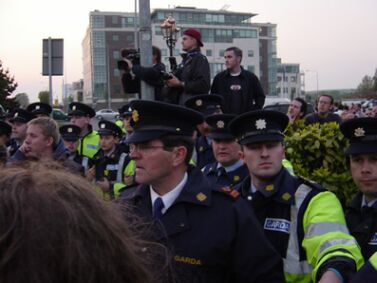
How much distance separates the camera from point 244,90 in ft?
22.7

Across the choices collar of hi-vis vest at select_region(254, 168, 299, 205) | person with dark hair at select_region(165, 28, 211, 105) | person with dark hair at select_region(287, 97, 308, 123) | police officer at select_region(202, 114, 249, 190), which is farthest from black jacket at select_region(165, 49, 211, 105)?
collar of hi-vis vest at select_region(254, 168, 299, 205)

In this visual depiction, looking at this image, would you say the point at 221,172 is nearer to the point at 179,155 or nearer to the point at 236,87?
the point at 179,155

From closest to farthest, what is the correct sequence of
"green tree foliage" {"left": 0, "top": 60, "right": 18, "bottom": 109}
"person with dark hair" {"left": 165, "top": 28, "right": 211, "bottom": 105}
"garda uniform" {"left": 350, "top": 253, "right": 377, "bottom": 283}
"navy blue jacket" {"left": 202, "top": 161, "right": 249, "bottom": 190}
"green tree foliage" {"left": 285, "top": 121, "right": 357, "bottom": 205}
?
1. "garda uniform" {"left": 350, "top": 253, "right": 377, "bottom": 283}
2. "green tree foliage" {"left": 285, "top": 121, "right": 357, "bottom": 205}
3. "navy blue jacket" {"left": 202, "top": 161, "right": 249, "bottom": 190}
4. "person with dark hair" {"left": 165, "top": 28, "right": 211, "bottom": 105}
5. "green tree foliage" {"left": 0, "top": 60, "right": 18, "bottom": 109}

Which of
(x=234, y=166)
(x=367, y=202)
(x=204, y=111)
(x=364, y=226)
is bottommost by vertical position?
(x=364, y=226)

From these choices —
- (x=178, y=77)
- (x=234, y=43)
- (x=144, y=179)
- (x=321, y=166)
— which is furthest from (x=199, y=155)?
(x=234, y=43)

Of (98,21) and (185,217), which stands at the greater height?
(98,21)

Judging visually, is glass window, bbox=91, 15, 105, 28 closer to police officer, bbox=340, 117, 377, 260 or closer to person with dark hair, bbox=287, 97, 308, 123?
person with dark hair, bbox=287, 97, 308, 123

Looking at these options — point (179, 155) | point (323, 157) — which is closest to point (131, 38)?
point (323, 157)

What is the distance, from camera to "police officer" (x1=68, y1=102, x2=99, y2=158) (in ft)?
24.6

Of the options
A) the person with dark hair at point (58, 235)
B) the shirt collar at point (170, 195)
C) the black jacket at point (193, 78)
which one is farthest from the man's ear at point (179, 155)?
the black jacket at point (193, 78)

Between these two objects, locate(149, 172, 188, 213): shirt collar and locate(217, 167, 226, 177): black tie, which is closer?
locate(149, 172, 188, 213): shirt collar

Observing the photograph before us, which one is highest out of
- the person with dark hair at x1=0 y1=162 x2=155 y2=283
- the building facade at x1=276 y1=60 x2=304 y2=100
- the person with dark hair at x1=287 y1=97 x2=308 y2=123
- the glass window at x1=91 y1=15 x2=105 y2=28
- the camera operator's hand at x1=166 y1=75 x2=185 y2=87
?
the glass window at x1=91 y1=15 x2=105 y2=28

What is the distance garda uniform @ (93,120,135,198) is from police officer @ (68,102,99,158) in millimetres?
633

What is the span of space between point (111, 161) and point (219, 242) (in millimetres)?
4225
